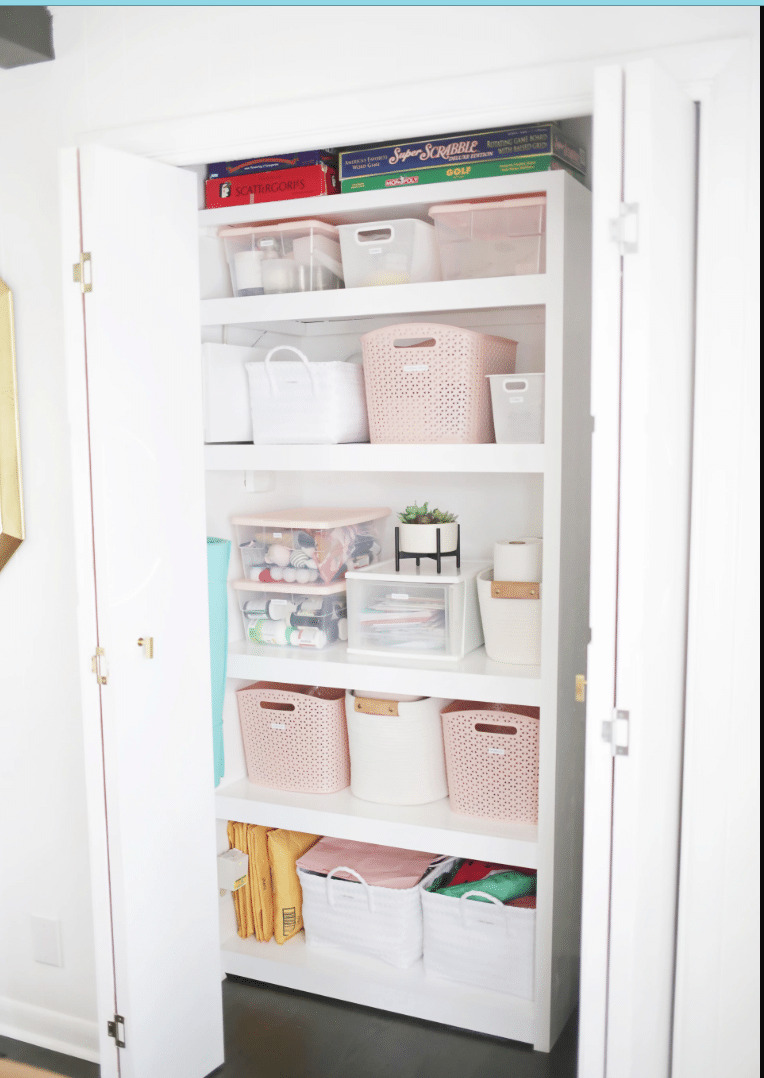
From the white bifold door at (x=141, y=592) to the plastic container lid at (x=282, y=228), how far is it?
28 centimetres

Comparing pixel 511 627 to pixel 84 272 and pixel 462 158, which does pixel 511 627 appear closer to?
pixel 462 158

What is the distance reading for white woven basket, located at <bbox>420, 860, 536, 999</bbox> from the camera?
7.55 ft

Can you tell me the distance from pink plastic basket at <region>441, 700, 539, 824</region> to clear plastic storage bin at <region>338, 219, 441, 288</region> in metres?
1.04

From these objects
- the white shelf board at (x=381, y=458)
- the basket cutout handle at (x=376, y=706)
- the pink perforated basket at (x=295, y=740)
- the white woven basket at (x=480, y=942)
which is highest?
the white shelf board at (x=381, y=458)

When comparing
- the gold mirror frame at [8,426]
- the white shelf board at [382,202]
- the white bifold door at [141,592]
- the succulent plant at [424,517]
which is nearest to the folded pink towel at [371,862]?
the white bifold door at [141,592]

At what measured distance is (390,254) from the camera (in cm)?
224

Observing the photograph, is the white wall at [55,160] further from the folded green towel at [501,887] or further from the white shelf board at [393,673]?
the folded green towel at [501,887]

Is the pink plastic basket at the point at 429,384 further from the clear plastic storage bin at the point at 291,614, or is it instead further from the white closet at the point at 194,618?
the clear plastic storage bin at the point at 291,614

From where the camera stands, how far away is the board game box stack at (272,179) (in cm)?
226

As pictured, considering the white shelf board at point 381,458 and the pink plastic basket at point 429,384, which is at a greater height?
A: the pink plastic basket at point 429,384

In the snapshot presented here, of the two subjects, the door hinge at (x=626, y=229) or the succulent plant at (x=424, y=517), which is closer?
the door hinge at (x=626, y=229)

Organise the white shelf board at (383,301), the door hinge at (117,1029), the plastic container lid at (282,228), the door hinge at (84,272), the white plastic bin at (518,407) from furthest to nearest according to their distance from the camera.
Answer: the plastic container lid at (282,228), the white plastic bin at (518,407), the white shelf board at (383,301), the door hinge at (117,1029), the door hinge at (84,272)

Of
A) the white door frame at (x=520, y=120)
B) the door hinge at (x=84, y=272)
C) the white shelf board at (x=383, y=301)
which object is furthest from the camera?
the white shelf board at (x=383, y=301)

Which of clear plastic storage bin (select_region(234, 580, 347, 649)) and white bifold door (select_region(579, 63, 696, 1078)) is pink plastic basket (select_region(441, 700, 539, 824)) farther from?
white bifold door (select_region(579, 63, 696, 1078))
